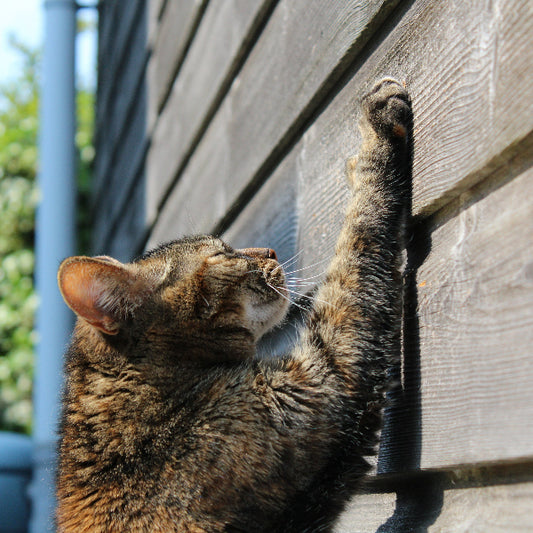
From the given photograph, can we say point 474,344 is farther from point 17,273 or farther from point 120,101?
point 17,273

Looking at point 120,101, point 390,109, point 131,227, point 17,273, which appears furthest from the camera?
point 17,273

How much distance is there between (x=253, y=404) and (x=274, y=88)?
4.03 feet

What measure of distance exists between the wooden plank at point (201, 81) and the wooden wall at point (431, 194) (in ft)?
0.06

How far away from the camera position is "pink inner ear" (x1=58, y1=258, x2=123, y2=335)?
181 cm

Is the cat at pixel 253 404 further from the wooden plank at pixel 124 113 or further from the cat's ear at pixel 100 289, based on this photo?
the wooden plank at pixel 124 113

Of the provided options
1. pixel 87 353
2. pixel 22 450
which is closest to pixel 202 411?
pixel 87 353

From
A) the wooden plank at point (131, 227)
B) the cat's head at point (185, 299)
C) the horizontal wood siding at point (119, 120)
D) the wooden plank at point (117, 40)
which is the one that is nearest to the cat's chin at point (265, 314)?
the cat's head at point (185, 299)

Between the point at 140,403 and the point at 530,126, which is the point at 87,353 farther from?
the point at 530,126

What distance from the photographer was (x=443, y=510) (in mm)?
1368

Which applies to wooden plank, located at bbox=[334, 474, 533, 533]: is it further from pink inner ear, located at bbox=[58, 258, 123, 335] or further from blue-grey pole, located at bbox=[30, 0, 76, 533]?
blue-grey pole, located at bbox=[30, 0, 76, 533]

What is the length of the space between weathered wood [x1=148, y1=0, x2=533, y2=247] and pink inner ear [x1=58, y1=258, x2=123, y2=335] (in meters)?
0.64

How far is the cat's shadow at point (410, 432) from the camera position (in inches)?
57.6

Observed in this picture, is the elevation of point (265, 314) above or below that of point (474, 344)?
above

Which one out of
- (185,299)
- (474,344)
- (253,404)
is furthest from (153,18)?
(474,344)
